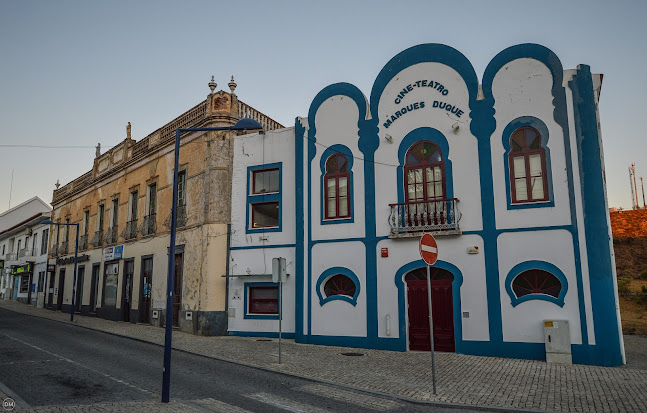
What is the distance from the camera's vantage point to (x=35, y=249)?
37969 mm

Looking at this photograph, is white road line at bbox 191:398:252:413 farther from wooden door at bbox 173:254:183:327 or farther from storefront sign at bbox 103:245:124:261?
storefront sign at bbox 103:245:124:261

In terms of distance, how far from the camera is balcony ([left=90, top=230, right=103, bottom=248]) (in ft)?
86.9

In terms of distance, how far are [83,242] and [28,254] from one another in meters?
14.7

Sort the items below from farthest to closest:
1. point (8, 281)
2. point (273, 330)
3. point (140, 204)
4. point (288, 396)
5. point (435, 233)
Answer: point (8, 281)
point (140, 204)
point (273, 330)
point (435, 233)
point (288, 396)

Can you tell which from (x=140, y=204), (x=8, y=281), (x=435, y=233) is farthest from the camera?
(x=8, y=281)

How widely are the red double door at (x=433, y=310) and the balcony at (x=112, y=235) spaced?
57.1ft

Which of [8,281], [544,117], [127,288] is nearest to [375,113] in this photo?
[544,117]

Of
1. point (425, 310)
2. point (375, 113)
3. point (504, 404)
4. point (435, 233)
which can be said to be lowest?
point (504, 404)

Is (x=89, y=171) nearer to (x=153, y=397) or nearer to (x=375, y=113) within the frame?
(x=375, y=113)

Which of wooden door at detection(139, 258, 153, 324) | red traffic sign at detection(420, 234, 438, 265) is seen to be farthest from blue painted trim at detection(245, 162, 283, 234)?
red traffic sign at detection(420, 234, 438, 265)

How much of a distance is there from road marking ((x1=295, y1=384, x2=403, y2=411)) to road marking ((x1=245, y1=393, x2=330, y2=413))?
0.77 m

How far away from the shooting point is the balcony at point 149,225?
21500 mm

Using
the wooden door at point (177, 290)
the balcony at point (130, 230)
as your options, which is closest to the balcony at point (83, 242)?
the balcony at point (130, 230)

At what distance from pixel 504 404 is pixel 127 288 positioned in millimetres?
19704
